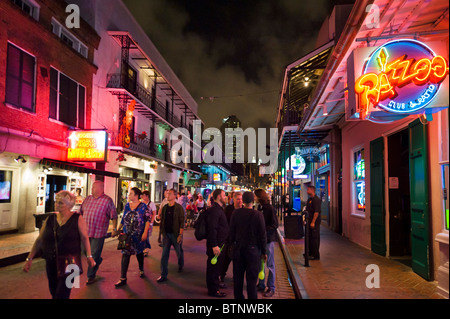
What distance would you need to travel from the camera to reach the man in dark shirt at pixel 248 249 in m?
4.68

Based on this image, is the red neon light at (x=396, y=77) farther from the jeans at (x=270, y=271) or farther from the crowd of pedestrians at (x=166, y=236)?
the jeans at (x=270, y=271)

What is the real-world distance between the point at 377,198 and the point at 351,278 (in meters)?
3.30

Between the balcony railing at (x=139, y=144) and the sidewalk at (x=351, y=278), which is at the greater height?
the balcony railing at (x=139, y=144)

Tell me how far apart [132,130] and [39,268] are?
14.9 m

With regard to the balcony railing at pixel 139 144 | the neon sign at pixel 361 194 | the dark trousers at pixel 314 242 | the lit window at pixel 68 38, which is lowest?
the dark trousers at pixel 314 242

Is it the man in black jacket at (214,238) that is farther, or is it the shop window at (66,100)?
the shop window at (66,100)

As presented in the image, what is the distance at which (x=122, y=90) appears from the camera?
59.9 feet

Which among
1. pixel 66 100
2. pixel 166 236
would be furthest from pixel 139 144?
pixel 166 236

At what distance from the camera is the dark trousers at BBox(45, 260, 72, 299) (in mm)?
4000

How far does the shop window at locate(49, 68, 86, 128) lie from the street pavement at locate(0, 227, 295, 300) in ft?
24.7

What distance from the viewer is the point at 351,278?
658cm

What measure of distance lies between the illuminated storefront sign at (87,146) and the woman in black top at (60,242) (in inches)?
422

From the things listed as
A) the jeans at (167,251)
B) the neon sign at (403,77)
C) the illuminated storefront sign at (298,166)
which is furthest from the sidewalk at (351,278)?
the illuminated storefront sign at (298,166)
